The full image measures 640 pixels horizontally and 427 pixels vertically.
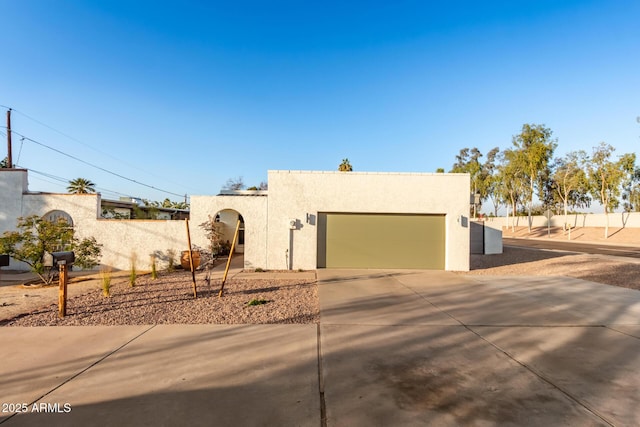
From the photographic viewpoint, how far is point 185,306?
20.6ft

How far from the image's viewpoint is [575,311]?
6.06 meters

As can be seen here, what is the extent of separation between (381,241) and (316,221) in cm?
259

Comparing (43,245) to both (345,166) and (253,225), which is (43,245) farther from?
(345,166)

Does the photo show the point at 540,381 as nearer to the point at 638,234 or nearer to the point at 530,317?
the point at 530,317

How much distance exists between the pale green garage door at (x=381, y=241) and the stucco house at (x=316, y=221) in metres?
0.04

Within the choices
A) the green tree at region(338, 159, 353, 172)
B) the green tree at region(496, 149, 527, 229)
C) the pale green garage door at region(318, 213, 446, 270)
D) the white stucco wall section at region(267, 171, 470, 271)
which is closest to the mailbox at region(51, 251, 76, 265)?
the white stucco wall section at region(267, 171, 470, 271)

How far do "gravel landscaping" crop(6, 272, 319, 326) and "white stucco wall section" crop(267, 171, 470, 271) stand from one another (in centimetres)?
278

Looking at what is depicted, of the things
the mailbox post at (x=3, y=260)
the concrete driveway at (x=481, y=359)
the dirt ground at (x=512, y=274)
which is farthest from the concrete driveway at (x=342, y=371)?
the mailbox post at (x=3, y=260)

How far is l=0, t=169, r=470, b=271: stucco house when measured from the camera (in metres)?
11.2

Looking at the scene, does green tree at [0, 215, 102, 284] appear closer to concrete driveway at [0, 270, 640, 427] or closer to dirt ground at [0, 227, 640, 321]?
dirt ground at [0, 227, 640, 321]

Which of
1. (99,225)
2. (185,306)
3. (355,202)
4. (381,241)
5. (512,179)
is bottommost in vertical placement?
(185,306)

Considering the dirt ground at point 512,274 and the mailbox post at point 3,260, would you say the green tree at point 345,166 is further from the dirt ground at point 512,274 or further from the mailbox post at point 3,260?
the mailbox post at point 3,260

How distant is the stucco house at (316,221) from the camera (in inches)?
440

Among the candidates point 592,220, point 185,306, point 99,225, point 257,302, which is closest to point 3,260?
point 99,225
